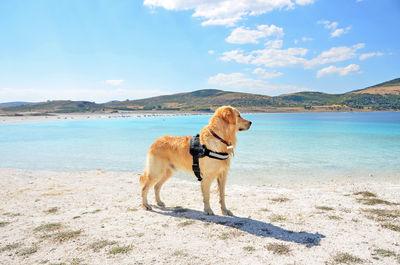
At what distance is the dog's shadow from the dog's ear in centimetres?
220

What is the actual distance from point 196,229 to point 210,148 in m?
1.71

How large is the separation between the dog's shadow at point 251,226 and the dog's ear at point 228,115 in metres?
2.20

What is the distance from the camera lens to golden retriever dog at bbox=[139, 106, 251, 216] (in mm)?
5461

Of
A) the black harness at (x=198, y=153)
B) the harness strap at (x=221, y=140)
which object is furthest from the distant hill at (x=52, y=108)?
the harness strap at (x=221, y=140)

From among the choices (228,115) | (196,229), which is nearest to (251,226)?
(196,229)

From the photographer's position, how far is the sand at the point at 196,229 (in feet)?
12.6

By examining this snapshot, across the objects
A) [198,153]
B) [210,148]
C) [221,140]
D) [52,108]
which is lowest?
[198,153]

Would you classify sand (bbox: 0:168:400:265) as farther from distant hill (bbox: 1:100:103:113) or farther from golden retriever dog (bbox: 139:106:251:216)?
distant hill (bbox: 1:100:103:113)

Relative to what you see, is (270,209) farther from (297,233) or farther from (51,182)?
(51,182)

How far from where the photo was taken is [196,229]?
4879mm

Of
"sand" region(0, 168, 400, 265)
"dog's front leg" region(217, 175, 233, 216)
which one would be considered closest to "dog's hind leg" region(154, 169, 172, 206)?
"sand" region(0, 168, 400, 265)

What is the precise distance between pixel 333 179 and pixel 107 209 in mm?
9740

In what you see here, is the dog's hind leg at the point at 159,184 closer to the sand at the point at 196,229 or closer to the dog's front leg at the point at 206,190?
the sand at the point at 196,229

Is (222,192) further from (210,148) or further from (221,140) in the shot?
(221,140)
